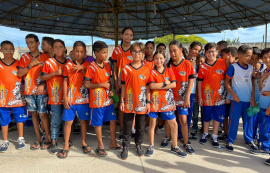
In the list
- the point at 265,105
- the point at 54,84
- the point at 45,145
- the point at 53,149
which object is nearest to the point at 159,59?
the point at 54,84

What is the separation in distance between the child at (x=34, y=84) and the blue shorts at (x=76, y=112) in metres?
0.52

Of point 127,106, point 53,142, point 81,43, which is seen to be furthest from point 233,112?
point 53,142

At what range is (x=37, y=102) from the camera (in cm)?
296

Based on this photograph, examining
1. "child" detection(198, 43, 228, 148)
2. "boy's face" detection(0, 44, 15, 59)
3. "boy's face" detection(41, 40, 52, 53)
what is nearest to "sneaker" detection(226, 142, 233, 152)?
"child" detection(198, 43, 228, 148)

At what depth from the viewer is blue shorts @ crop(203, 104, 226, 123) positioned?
3102 millimetres

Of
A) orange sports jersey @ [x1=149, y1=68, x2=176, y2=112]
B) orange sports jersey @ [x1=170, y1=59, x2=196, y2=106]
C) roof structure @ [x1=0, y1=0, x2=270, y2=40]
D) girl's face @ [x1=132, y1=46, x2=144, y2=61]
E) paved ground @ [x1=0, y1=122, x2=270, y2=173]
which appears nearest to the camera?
paved ground @ [x1=0, y1=122, x2=270, y2=173]

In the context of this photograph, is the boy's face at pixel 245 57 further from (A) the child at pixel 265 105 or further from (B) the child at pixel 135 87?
(B) the child at pixel 135 87

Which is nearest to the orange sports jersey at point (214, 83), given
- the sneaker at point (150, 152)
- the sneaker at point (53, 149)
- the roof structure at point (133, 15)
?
the sneaker at point (150, 152)

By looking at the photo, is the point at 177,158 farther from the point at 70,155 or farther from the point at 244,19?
the point at 244,19

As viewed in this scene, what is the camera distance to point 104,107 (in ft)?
9.19

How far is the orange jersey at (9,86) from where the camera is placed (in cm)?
290

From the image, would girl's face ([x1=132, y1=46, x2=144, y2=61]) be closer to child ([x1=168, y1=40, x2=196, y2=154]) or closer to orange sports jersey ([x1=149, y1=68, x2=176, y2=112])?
orange sports jersey ([x1=149, y1=68, x2=176, y2=112])

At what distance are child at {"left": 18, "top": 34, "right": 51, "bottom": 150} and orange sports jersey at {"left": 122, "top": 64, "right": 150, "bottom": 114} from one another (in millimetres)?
1412

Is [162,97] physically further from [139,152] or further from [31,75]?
[31,75]
